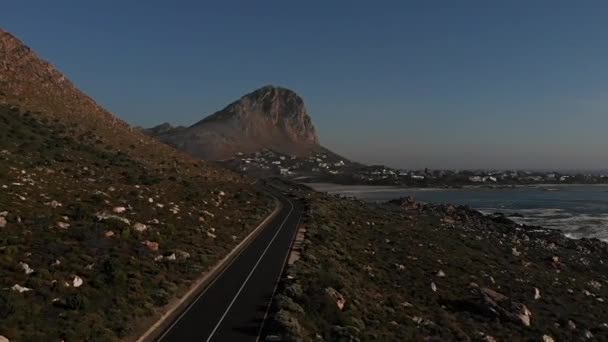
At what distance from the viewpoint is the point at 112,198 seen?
118 feet

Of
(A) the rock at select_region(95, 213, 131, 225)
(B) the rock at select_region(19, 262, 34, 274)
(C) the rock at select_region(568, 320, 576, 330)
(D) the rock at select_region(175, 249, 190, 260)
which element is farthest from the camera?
(A) the rock at select_region(95, 213, 131, 225)

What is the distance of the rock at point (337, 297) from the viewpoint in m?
21.8

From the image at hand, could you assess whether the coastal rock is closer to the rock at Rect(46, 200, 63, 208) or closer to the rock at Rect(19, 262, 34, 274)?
the rock at Rect(19, 262, 34, 274)

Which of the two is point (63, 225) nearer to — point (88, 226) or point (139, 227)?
point (88, 226)

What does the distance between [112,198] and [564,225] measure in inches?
2900

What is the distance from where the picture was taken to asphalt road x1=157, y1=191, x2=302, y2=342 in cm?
1740

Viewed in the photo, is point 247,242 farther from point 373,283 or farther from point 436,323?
point 436,323

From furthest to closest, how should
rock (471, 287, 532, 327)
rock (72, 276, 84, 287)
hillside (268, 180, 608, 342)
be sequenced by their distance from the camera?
rock (471, 287, 532, 327) < hillside (268, 180, 608, 342) < rock (72, 276, 84, 287)

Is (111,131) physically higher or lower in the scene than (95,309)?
higher

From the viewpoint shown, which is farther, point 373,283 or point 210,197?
point 210,197

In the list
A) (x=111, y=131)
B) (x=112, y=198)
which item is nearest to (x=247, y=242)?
(x=112, y=198)

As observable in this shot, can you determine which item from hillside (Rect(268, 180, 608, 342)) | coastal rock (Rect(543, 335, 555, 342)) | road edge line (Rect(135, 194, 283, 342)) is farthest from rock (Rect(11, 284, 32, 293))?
coastal rock (Rect(543, 335, 555, 342))

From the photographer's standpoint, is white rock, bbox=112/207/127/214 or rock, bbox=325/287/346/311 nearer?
rock, bbox=325/287/346/311

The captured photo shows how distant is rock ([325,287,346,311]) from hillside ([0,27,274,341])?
717 centimetres
